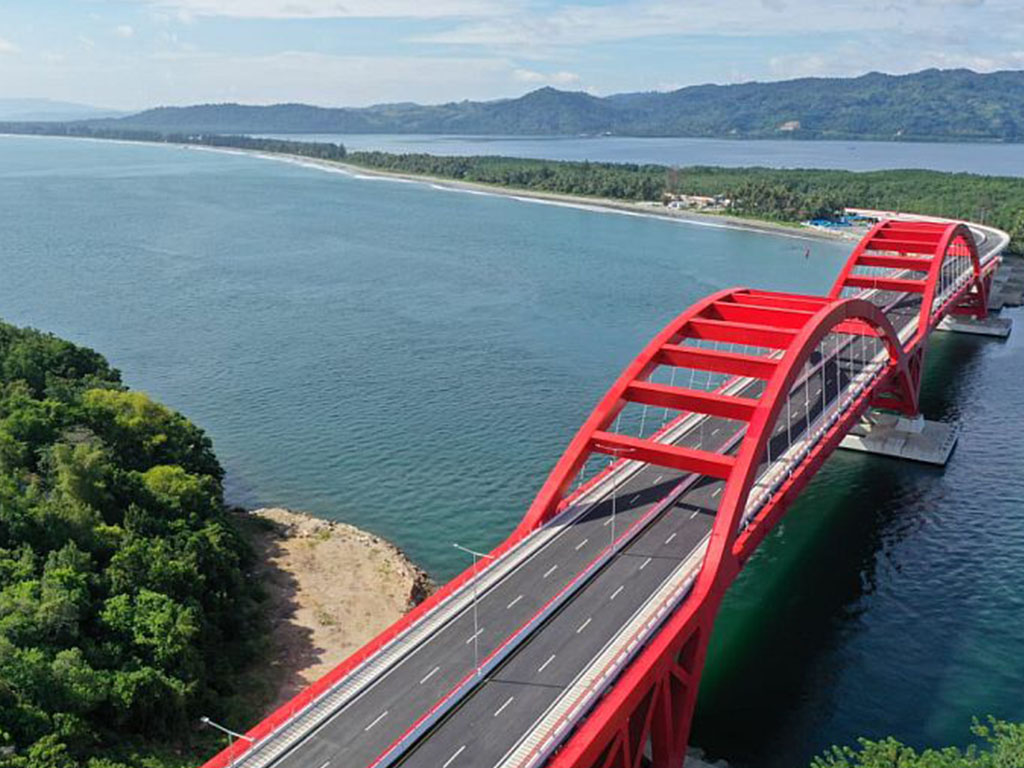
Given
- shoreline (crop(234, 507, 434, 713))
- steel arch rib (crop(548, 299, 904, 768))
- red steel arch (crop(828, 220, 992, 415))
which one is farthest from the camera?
red steel arch (crop(828, 220, 992, 415))

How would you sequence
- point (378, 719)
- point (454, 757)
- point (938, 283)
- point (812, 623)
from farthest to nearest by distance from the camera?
point (938, 283), point (812, 623), point (378, 719), point (454, 757)

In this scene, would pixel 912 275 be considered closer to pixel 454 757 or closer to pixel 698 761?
pixel 698 761

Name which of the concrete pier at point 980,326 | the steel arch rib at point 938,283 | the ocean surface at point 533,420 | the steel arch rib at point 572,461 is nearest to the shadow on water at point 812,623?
the ocean surface at point 533,420

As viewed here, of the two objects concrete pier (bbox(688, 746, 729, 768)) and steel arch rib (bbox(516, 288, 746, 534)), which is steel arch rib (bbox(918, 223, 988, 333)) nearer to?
steel arch rib (bbox(516, 288, 746, 534))

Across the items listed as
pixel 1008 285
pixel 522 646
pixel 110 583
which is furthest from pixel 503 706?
pixel 1008 285

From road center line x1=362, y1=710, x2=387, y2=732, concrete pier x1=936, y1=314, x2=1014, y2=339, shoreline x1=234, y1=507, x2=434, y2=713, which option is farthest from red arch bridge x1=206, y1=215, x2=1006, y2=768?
concrete pier x1=936, y1=314, x2=1014, y2=339

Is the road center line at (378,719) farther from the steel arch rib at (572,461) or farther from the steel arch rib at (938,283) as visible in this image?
the steel arch rib at (938,283)
